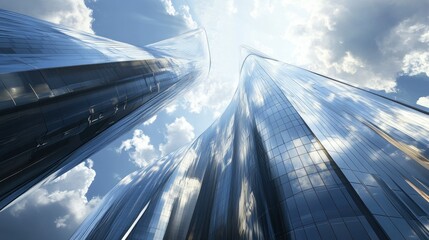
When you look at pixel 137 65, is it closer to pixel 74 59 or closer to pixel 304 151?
pixel 74 59

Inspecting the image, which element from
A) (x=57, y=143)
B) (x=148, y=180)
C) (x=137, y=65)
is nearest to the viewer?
(x=57, y=143)

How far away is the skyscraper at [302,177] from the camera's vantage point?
111 feet

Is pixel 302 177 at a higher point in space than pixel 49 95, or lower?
higher

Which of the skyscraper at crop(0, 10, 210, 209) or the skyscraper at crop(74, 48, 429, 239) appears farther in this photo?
the skyscraper at crop(74, 48, 429, 239)

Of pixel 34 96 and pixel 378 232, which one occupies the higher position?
pixel 34 96

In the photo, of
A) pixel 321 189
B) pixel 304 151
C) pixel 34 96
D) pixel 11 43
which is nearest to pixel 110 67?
pixel 11 43

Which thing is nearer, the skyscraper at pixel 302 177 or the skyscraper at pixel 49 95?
the skyscraper at pixel 49 95

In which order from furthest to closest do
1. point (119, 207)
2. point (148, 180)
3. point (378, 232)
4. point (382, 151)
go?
1. point (148, 180)
2. point (119, 207)
3. point (382, 151)
4. point (378, 232)

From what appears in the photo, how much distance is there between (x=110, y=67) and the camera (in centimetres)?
5231

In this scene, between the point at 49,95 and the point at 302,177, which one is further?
the point at 302,177

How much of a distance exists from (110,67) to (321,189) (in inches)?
1636

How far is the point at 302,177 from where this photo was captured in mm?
41750

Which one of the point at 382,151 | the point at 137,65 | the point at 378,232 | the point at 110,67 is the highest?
the point at 137,65

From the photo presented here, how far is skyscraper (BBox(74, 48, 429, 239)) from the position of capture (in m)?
33.8
